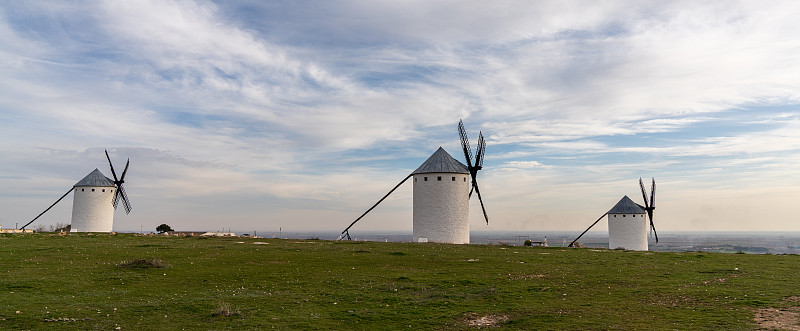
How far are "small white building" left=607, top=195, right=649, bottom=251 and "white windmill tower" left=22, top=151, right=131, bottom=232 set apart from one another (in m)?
65.4

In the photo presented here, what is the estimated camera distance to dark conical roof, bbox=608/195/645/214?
6675 centimetres

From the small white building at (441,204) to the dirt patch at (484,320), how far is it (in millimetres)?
32289

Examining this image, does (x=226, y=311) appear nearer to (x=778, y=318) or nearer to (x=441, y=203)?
(x=778, y=318)

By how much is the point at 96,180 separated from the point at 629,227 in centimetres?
6886

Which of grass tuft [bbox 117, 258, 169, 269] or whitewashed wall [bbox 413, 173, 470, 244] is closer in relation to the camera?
grass tuft [bbox 117, 258, 169, 269]

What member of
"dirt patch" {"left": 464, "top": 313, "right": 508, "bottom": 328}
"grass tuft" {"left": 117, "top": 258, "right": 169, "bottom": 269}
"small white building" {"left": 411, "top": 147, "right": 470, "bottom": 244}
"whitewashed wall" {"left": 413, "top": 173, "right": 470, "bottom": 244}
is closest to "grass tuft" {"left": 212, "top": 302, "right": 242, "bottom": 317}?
"dirt patch" {"left": 464, "top": 313, "right": 508, "bottom": 328}

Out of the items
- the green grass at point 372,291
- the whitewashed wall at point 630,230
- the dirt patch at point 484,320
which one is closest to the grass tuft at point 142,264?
the green grass at point 372,291

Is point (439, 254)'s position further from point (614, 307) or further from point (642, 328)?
point (642, 328)

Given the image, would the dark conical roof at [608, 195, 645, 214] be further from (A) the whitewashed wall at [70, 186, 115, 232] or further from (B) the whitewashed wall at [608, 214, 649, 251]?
(A) the whitewashed wall at [70, 186, 115, 232]

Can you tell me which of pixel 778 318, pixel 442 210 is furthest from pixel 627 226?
pixel 778 318

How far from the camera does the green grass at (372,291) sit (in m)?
14.3

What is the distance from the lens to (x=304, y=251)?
31078mm

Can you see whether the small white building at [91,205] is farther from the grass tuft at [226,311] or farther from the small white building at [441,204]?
the grass tuft at [226,311]

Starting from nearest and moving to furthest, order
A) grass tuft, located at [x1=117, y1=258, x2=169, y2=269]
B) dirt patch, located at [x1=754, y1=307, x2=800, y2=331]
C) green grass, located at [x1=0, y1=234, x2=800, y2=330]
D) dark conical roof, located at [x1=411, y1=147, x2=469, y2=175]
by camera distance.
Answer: dirt patch, located at [x1=754, y1=307, x2=800, y2=331]
green grass, located at [x1=0, y1=234, x2=800, y2=330]
grass tuft, located at [x1=117, y1=258, x2=169, y2=269]
dark conical roof, located at [x1=411, y1=147, x2=469, y2=175]
